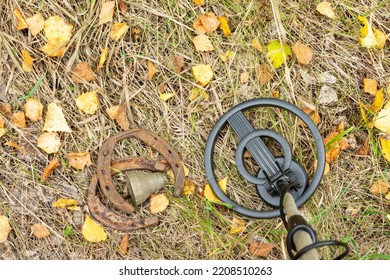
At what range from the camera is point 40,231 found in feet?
7.42

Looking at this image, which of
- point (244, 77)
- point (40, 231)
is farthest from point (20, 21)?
point (244, 77)

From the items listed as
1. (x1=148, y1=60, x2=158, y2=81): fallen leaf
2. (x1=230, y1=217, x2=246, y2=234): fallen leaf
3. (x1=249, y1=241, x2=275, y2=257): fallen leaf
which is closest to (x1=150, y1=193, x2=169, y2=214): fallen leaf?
(x1=230, y1=217, x2=246, y2=234): fallen leaf

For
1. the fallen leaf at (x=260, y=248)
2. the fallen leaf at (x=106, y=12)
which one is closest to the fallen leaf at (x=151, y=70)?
the fallen leaf at (x=106, y=12)

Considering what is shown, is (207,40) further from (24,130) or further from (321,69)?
(24,130)

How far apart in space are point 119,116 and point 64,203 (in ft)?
1.54

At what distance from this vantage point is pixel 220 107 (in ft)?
7.63

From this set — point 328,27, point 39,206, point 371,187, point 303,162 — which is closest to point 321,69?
point 328,27

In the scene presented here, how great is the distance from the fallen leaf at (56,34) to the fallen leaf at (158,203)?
0.80 m

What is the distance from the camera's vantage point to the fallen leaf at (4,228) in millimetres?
2250

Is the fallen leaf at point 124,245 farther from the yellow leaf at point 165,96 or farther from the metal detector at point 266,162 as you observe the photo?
the yellow leaf at point 165,96

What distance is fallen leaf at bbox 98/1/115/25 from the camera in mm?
2334

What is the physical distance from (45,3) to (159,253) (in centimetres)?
129

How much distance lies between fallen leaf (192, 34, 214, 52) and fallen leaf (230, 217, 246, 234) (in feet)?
2.63

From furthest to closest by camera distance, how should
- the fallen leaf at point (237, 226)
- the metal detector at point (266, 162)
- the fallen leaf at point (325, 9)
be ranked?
the fallen leaf at point (325, 9) → the fallen leaf at point (237, 226) → the metal detector at point (266, 162)
